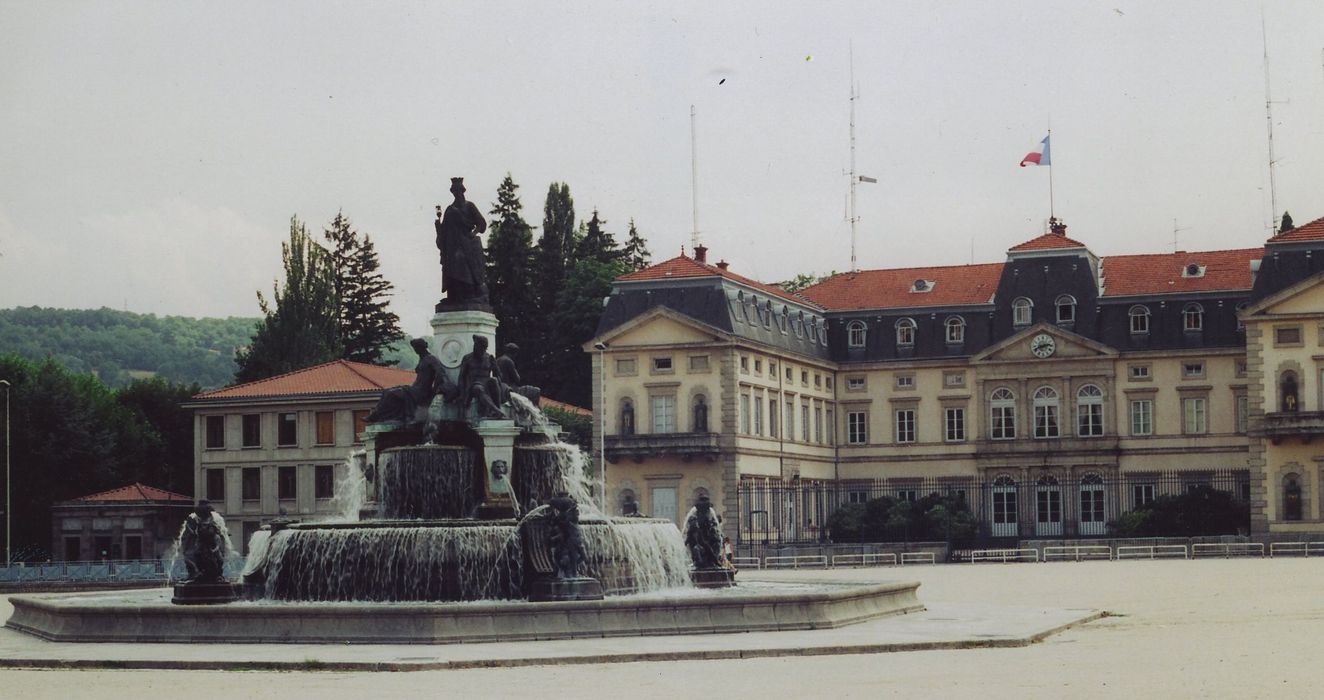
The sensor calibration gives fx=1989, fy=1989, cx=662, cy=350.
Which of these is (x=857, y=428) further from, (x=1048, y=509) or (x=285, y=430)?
(x=285, y=430)

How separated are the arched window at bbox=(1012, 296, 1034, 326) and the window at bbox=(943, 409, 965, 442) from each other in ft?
14.6

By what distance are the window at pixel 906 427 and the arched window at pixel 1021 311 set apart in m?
5.89

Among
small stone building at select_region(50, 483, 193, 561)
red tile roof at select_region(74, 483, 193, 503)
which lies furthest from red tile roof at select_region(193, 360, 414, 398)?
small stone building at select_region(50, 483, 193, 561)

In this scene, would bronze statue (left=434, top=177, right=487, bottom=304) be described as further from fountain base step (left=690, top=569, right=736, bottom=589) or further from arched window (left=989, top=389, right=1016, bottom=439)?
arched window (left=989, top=389, right=1016, bottom=439)

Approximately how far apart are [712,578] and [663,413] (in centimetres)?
4716

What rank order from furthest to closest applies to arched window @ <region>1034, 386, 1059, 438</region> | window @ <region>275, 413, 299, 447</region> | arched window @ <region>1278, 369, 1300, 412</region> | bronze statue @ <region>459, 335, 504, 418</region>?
1. arched window @ <region>1034, 386, 1059, 438</region>
2. window @ <region>275, 413, 299, 447</region>
3. arched window @ <region>1278, 369, 1300, 412</region>
4. bronze statue @ <region>459, 335, 504, 418</region>

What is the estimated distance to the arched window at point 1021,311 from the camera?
272 feet

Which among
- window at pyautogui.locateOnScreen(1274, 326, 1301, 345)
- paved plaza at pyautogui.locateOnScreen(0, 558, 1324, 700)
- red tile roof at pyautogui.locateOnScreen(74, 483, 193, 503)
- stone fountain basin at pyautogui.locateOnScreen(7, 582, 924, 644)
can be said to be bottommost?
paved plaza at pyautogui.locateOnScreen(0, 558, 1324, 700)

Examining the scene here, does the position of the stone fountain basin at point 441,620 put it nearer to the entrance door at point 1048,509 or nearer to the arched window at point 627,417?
the arched window at point 627,417

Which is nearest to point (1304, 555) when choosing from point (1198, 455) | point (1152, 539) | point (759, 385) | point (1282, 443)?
point (1152, 539)

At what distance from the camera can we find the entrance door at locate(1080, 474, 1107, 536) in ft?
255

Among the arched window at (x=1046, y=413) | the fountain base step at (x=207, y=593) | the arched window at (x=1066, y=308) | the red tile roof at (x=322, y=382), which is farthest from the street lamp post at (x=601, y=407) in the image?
the fountain base step at (x=207, y=593)

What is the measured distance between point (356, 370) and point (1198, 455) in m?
33.8

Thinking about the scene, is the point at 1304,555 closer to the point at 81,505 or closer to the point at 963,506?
the point at 963,506
